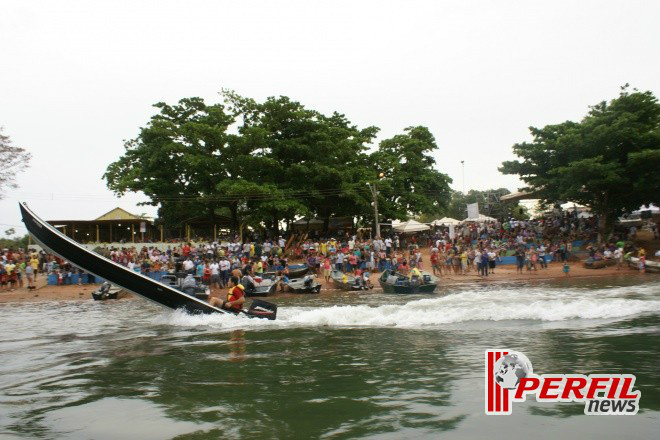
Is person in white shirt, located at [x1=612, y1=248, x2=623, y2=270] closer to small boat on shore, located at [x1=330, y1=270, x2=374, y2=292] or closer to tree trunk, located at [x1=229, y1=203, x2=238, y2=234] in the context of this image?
small boat on shore, located at [x1=330, y1=270, x2=374, y2=292]

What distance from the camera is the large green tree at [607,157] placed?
32.1 meters

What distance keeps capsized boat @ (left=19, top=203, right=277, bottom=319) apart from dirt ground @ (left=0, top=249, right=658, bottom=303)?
984 cm

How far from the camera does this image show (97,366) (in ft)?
32.5

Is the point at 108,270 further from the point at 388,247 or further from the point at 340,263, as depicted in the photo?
the point at 388,247

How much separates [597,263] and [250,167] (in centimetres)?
2315

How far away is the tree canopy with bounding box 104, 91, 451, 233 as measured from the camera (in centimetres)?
3681

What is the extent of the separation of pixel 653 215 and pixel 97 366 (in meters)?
40.7

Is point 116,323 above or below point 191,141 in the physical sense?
below

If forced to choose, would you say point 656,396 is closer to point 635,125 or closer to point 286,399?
point 286,399

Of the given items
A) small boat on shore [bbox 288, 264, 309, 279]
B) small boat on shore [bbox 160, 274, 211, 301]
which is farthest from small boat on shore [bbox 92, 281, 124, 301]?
small boat on shore [bbox 288, 264, 309, 279]

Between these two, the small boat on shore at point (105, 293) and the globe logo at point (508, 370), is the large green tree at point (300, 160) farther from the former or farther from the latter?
the globe logo at point (508, 370)

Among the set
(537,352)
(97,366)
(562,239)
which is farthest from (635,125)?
(97,366)

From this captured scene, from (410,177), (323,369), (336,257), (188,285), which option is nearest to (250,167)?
(336,257)

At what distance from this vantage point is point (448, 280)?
27766 millimetres
